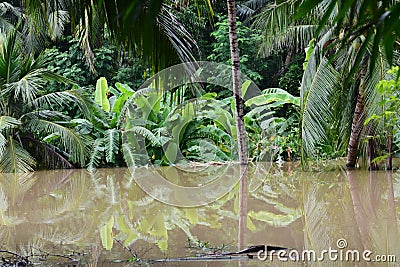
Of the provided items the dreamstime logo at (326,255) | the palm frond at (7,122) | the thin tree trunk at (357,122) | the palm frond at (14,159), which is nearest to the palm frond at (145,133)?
the palm frond at (14,159)

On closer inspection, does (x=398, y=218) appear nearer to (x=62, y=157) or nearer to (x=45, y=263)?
(x=45, y=263)

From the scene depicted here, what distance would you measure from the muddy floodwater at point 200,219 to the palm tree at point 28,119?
617 millimetres

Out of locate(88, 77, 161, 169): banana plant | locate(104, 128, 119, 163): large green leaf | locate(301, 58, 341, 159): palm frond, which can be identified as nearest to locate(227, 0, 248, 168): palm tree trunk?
locate(301, 58, 341, 159): palm frond

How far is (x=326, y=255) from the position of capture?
11.7 ft

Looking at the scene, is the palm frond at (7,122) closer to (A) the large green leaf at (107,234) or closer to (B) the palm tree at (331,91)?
(B) the palm tree at (331,91)

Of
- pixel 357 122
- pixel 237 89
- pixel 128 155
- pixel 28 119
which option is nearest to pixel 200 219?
pixel 357 122

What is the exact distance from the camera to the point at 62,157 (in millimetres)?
10516

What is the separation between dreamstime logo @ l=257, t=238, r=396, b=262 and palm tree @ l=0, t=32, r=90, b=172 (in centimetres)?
668

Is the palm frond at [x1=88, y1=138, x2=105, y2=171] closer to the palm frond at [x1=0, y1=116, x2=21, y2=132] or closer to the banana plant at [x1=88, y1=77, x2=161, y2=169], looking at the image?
the banana plant at [x1=88, y1=77, x2=161, y2=169]

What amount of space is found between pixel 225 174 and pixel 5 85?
4079 mm

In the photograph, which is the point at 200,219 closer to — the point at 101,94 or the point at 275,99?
the point at 275,99

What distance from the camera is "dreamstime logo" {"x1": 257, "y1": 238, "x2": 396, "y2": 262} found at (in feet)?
11.3

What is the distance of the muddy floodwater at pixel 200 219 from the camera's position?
365 centimetres

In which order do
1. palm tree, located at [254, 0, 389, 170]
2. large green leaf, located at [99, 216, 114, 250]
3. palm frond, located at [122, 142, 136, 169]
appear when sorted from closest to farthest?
large green leaf, located at [99, 216, 114, 250]
palm tree, located at [254, 0, 389, 170]
palm frond, located at [122, 142, 136, 169]
